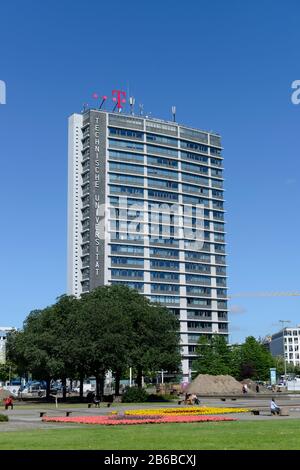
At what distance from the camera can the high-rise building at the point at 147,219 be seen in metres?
180

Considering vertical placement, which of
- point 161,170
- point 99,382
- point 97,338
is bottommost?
point 99,382

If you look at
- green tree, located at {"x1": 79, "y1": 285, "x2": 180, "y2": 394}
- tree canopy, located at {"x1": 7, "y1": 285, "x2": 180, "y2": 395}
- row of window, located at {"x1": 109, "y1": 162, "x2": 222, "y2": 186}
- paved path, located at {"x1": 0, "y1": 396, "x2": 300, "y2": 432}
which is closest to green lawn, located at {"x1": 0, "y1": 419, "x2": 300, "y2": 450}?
paved path, located at {"x1": 0, "y1": 396, "x2": 300, "y2": 432}

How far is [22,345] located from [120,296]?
1474 cm

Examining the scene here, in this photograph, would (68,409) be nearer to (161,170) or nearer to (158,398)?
(158,398)

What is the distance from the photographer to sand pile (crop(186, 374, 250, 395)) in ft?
308

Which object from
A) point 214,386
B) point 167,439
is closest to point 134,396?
point 214,386

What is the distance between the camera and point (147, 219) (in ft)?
609

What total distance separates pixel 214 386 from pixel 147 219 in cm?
9462

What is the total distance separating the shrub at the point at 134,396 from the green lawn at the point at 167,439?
1660 inches

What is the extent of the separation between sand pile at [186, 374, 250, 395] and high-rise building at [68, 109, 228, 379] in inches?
3133

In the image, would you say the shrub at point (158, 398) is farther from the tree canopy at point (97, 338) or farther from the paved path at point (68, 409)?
the paved path at point (68, 409)

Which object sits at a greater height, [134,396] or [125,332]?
[125,332]

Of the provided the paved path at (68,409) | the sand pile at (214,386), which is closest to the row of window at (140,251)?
the sand pile at (214,386)
